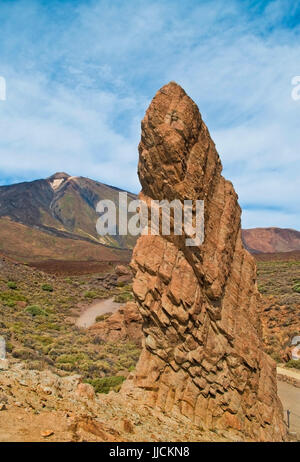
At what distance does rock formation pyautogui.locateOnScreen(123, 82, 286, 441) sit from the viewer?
9.71 m

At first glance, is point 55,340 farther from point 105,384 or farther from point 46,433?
point 46,433

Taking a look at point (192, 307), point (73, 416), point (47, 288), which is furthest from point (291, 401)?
point (47, 288)

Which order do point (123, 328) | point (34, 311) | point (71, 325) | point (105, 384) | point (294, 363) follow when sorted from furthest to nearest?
point (34, 311), point (71, 325), point (123, 328), point (294, 363), point (105, 384)

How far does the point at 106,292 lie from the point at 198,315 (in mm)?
39398

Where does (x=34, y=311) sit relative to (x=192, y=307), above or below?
below

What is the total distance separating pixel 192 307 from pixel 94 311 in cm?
2768

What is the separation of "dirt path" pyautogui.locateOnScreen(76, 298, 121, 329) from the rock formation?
20.2 meters

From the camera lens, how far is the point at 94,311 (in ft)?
117

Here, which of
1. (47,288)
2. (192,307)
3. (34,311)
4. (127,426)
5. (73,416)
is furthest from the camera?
(47,288)

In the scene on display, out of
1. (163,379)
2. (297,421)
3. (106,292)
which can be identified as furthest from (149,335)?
(106,292)

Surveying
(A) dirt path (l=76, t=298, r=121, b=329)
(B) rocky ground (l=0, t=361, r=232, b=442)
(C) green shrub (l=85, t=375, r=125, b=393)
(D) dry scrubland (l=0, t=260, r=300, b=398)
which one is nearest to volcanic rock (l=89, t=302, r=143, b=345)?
(D) dry scrubland (l=0, t=260, r=300, b=398)

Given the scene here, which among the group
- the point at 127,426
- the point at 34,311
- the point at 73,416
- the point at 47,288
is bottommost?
the point at 34,311

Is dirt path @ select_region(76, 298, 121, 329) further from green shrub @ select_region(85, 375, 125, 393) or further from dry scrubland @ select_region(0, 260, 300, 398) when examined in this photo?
green shrub @ select_region(85, 375, 125, 393)
